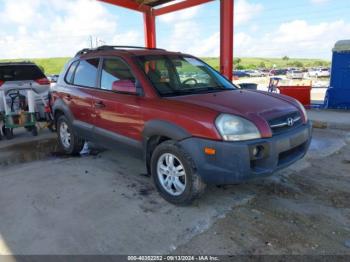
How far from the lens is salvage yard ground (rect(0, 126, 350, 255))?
9.55ft

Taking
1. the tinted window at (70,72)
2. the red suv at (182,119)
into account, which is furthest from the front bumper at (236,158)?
the tinted window at (70,72)

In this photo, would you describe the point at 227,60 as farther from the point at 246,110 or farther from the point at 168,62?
the point at 246,110

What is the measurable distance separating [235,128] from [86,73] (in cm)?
293

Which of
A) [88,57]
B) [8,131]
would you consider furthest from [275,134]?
[8,131]

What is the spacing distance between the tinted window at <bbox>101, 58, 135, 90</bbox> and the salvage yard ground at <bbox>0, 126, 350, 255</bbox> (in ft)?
4.45

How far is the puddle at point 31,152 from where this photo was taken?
578cm

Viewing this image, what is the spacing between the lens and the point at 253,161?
3227 millimetres

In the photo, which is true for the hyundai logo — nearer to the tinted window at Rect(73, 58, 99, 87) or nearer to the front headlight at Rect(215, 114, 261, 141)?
the front headlight at Rect(215, 114, 261, 141)

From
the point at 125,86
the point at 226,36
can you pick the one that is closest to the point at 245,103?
the point at 125,86

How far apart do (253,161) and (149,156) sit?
1340 millimetres

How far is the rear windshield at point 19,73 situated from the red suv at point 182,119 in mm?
3538

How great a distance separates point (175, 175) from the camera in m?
3.65

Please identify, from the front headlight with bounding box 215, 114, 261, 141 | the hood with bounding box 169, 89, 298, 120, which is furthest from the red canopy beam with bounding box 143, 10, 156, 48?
the front headlight with bounding box 215, 114, 261, 141

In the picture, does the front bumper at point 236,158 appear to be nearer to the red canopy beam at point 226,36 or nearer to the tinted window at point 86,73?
the tinted window at point 86,73
